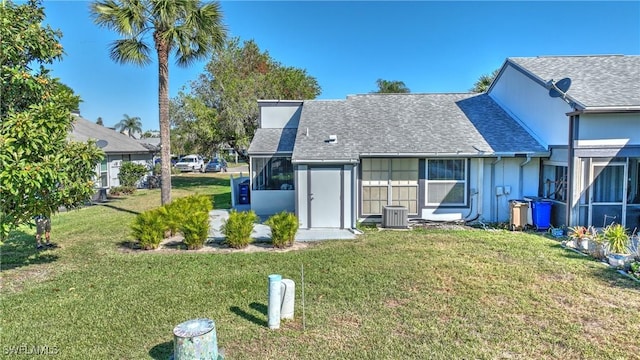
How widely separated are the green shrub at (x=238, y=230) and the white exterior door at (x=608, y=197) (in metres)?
9.91

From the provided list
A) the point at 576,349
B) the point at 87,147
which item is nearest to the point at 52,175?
the point at 87,147

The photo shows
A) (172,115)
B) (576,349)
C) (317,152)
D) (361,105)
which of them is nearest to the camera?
(576,349)

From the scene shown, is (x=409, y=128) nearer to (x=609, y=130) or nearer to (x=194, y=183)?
(x=609, y=130)

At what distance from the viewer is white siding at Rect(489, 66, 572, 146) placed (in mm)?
11953

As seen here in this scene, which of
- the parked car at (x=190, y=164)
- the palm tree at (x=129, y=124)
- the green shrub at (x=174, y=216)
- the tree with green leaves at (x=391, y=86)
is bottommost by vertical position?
the green shrub at (x=174, y=216)

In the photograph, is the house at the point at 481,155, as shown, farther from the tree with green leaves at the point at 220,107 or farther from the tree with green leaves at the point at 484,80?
the tree with green leaves at the point at 220,107

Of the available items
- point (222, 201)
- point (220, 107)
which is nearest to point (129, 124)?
point (220, 107)

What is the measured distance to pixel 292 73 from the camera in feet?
102

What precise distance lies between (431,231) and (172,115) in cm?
2038

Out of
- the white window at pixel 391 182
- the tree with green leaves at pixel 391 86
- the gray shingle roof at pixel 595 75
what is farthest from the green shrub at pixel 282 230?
the tree with green leaves at pixel 391 86

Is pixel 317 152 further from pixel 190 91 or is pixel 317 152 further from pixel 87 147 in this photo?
pixel 190 91

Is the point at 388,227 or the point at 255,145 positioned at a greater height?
the point at 255,145

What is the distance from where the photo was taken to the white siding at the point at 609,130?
10844 millimetres

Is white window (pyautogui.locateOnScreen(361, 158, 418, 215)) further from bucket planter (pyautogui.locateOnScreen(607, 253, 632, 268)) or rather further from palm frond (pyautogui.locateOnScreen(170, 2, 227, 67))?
palm frond (pyautogui.locateOnScreen(170, 2, 227, 67))
